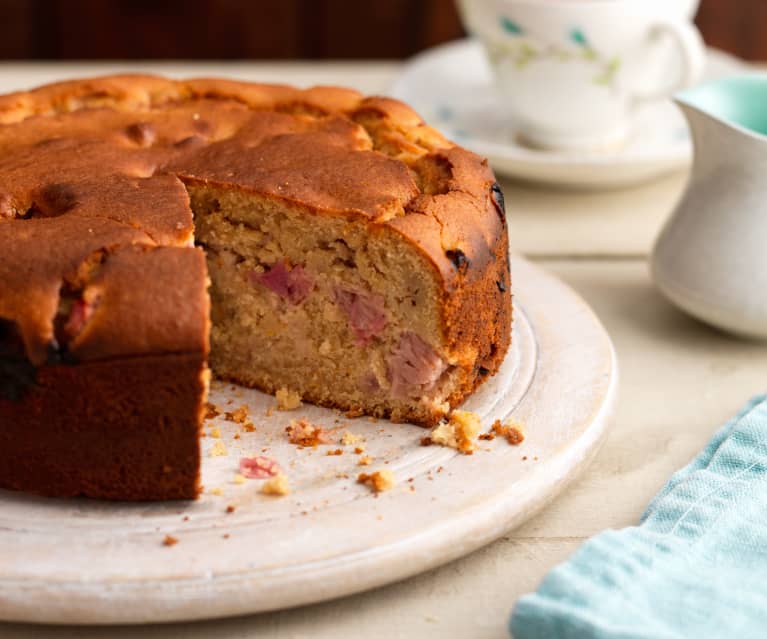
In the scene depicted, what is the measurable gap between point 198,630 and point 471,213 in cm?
116

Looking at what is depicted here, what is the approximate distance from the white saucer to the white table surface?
16 centimetres

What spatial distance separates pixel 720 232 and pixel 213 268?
1.37 m

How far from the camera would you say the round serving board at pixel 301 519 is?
1.98 m

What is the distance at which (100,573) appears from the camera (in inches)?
78.6

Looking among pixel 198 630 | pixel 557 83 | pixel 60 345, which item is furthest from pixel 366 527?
pixel 557 83

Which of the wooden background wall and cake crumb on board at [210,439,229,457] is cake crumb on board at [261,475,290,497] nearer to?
cake crumb on board at [210,439,229,457]

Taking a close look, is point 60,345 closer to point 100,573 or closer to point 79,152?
point 100,573

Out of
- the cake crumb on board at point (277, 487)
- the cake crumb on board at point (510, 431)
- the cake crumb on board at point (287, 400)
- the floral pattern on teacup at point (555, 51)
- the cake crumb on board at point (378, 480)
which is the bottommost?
the cake crumb on board at point (287, 400)

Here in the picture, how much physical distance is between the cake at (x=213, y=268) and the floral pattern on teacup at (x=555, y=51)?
879mm

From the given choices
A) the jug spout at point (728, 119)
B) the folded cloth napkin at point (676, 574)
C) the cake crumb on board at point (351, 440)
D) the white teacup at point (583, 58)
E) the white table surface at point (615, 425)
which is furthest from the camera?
the white teacup at point (583, 58)

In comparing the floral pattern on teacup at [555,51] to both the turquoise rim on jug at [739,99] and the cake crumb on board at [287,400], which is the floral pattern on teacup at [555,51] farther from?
the cake crumb on board at [287,400]

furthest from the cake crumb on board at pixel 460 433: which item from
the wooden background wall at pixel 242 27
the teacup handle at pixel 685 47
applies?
the wooden background wall at pixel 242 27

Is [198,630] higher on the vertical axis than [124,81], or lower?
lower

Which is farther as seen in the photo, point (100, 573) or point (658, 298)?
point (658, 298)
